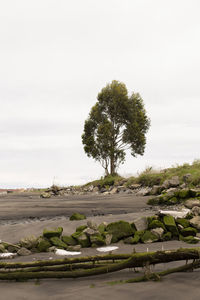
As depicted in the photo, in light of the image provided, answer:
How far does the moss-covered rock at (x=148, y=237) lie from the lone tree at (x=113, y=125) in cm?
2334

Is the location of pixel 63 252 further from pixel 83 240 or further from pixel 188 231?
pixel 188 231

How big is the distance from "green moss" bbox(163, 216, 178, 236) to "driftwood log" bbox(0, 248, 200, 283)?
5.75ft

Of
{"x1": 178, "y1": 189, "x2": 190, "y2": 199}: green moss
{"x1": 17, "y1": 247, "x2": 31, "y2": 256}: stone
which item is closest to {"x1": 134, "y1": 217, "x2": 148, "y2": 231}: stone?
{"x1": 17, "y1": 247, "x2": 31, "y2": 256}: stone

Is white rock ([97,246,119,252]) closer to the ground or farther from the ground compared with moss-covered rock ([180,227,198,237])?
closer to the ground

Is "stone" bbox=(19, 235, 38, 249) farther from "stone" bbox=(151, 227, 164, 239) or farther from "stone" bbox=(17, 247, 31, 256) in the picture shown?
"stone" bbox=(151, 227, 164, 239)

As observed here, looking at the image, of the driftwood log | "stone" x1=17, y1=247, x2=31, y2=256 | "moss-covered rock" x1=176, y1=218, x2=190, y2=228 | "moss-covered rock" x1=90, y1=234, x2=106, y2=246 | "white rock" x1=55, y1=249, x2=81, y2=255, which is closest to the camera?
the driftwood log

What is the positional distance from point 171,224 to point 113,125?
972 inches

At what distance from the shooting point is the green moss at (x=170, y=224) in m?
4.21

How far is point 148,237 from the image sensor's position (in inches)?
159

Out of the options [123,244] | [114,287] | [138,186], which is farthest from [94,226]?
[138,186]

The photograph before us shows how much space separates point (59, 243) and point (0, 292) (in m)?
1.65

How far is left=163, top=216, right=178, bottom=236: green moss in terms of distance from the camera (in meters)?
4.21

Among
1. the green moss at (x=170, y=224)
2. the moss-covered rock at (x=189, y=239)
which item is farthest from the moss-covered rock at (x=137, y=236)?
the moss-covered rock at (x=189, y=239)

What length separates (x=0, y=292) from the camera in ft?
7.52
